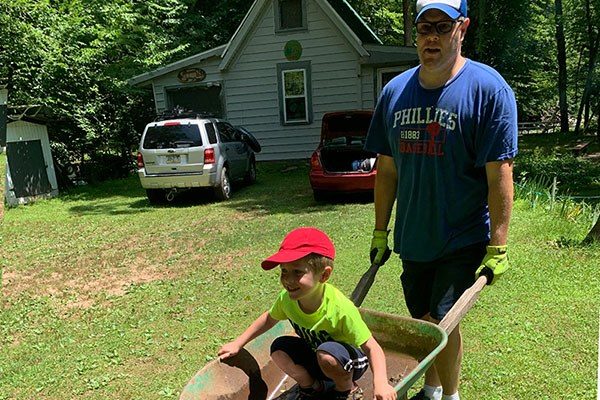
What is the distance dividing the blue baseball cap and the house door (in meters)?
13.7

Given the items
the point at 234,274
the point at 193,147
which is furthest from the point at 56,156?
the point at 234,274

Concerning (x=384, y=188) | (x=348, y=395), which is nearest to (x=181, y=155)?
(x=384, y=188)

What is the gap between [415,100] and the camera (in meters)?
2.60

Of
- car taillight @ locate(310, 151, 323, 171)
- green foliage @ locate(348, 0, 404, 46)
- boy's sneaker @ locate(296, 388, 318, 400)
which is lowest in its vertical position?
boy's sneaker @ locate(296, 388, 318, 400)

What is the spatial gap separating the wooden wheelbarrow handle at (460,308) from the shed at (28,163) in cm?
1126

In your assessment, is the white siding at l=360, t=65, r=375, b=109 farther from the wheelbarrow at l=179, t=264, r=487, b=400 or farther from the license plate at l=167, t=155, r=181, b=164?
the wheelbarrow at l=179, t=264, r=487, b=400

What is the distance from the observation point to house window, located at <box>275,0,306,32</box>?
14461 millimetres

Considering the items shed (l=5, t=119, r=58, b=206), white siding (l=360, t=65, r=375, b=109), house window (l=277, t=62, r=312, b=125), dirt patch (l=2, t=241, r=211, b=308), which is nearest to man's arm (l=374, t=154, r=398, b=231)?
dirt patch (l=2, t=241, r=211, b=308)

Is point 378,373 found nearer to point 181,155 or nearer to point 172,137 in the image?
point 181,155

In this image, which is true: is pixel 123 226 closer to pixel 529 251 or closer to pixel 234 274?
pixel 234 274

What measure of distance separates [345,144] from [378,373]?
8.28 meters

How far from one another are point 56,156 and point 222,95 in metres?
4.68

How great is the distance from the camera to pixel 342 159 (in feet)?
33.8

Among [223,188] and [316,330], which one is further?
[223,188]
